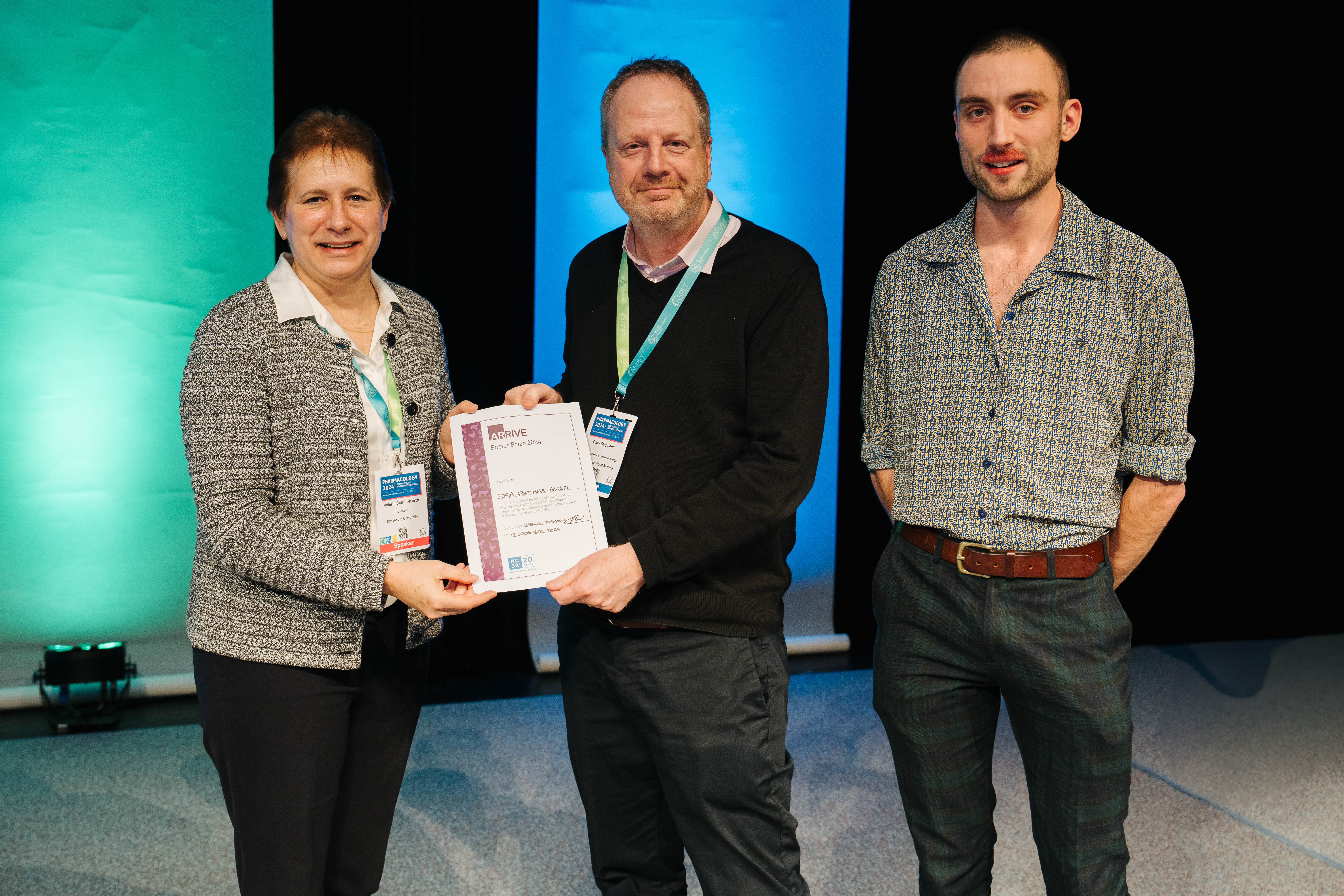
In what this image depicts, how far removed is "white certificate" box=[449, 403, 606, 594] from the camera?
1690 millimetres

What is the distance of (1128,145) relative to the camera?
4676 millimetres

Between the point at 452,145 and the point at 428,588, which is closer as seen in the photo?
the point at 428,588

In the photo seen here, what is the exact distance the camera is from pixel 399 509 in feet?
5.59

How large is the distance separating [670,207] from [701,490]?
1.65 feet

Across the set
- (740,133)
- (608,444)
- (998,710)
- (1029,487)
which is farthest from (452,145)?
(998,710)

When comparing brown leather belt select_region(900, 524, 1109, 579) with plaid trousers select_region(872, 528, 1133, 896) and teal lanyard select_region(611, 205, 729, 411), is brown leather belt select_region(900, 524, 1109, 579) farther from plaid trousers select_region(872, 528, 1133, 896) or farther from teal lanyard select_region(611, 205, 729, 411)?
teal lanyard select_region(611, 205, 729, 411)

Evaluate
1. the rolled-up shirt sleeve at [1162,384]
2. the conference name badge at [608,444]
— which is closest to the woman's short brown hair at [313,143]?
the conference name badge at [608,444]

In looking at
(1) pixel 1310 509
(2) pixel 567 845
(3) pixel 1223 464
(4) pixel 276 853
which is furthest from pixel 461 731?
(1) pixel 1310 509

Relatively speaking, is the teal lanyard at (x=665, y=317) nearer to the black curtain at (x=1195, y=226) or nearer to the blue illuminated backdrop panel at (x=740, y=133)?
the blue illuminated backdrop panel at (x=740, y=133)

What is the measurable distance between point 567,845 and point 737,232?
187cm

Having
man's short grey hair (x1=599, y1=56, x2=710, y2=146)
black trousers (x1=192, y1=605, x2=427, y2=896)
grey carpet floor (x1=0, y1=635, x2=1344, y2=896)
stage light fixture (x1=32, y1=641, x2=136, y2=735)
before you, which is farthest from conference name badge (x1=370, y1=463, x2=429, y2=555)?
stage light fixture (x1=32, y1=641, x2=136, y2=735)

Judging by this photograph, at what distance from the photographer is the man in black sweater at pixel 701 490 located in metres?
1.70

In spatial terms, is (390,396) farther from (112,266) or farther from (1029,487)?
(112,266)

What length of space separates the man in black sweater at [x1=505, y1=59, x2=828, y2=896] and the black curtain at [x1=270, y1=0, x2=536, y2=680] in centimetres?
238
